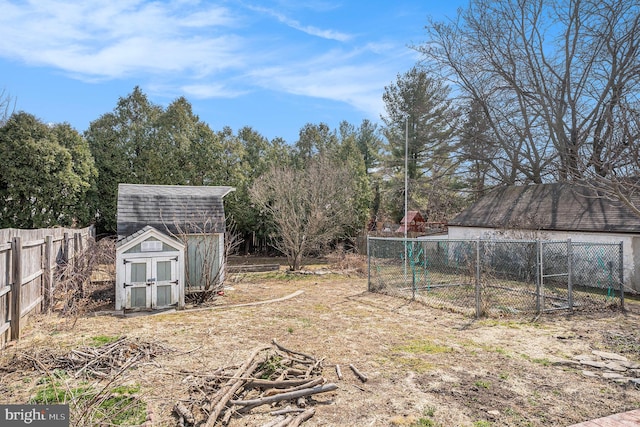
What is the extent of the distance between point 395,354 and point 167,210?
8.50 meters

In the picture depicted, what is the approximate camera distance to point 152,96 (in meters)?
23.4

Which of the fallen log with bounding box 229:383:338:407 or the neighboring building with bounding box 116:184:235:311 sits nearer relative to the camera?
the fallen log with bounding box 229:383:338:407

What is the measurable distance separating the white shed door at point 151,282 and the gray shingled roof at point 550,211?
1257 centimetres

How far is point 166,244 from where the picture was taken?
32.6 feet

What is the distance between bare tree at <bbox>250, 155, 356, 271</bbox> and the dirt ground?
21.3 feet

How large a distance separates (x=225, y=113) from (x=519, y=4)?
59.0 ft

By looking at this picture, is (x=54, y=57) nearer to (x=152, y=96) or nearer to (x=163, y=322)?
(x=163, y=322)

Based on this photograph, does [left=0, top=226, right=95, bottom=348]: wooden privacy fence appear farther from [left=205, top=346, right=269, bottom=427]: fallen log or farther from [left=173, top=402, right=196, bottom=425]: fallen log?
[left=205, top=346, right=269, bottom=427]: fallen log

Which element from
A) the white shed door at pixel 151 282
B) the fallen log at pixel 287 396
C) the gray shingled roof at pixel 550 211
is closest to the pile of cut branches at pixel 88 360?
the fallen log at pixel 287 396

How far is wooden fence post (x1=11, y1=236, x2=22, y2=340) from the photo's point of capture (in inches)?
251

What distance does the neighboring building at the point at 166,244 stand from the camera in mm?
9570

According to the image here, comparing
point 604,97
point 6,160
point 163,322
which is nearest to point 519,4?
point 604,97

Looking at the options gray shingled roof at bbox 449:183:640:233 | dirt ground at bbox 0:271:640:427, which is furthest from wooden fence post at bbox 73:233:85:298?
gray shingled roof at bbox 449:183:640:233

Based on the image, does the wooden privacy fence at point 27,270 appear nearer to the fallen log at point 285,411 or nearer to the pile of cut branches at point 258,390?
the pile of cut branches at point 258,390
